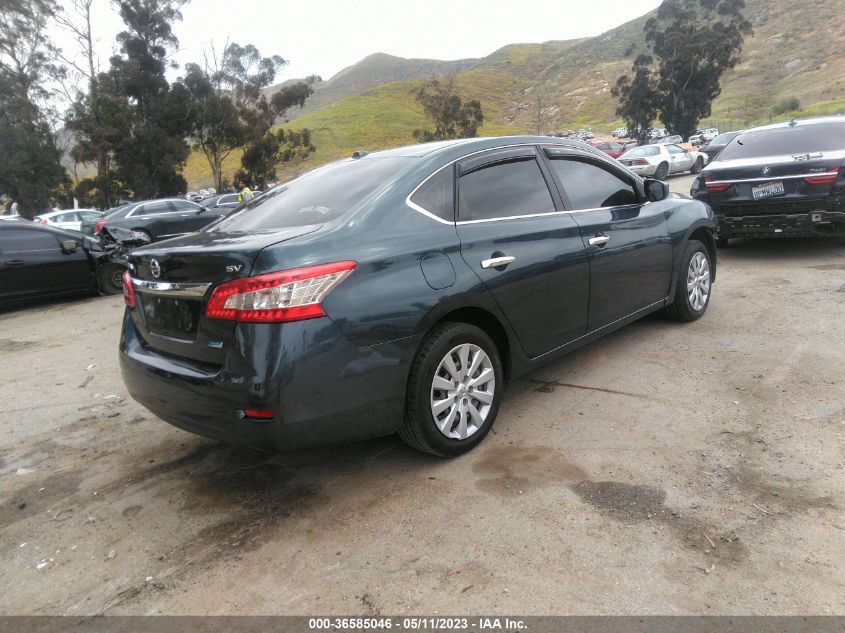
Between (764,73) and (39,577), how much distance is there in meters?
115

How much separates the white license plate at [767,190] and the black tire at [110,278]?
9412mm

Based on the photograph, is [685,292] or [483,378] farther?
[685,292]

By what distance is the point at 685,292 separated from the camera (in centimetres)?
522

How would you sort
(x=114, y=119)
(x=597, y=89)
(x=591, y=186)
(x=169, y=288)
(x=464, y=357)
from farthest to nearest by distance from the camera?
(x=597, y=89)
(x=114, y=119)
(x=591, y=186)
(x=464, y=357)
(x=169, y=288)

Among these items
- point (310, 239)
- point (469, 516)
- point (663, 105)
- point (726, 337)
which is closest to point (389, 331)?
point (310, 239)

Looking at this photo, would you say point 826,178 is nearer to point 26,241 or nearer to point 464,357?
point 464,357

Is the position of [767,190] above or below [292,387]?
above

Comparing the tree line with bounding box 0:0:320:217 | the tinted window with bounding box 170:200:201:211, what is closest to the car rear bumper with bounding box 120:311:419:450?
the tinted window with bounding box 170:200:201:211

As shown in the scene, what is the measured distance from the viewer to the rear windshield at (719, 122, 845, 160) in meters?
7.34

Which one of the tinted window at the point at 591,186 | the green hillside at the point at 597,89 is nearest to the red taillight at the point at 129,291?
the tinted window at the point at 591,186

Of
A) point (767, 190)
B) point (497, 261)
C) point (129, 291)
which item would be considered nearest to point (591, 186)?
point (497, 261)

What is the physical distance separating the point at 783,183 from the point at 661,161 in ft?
54.2

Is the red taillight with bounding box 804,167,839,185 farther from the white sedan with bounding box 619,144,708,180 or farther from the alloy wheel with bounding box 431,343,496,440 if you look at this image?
the white sedan with bounding box 619,144,708,180

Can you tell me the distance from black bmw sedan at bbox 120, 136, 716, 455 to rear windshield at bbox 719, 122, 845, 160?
180 inches
